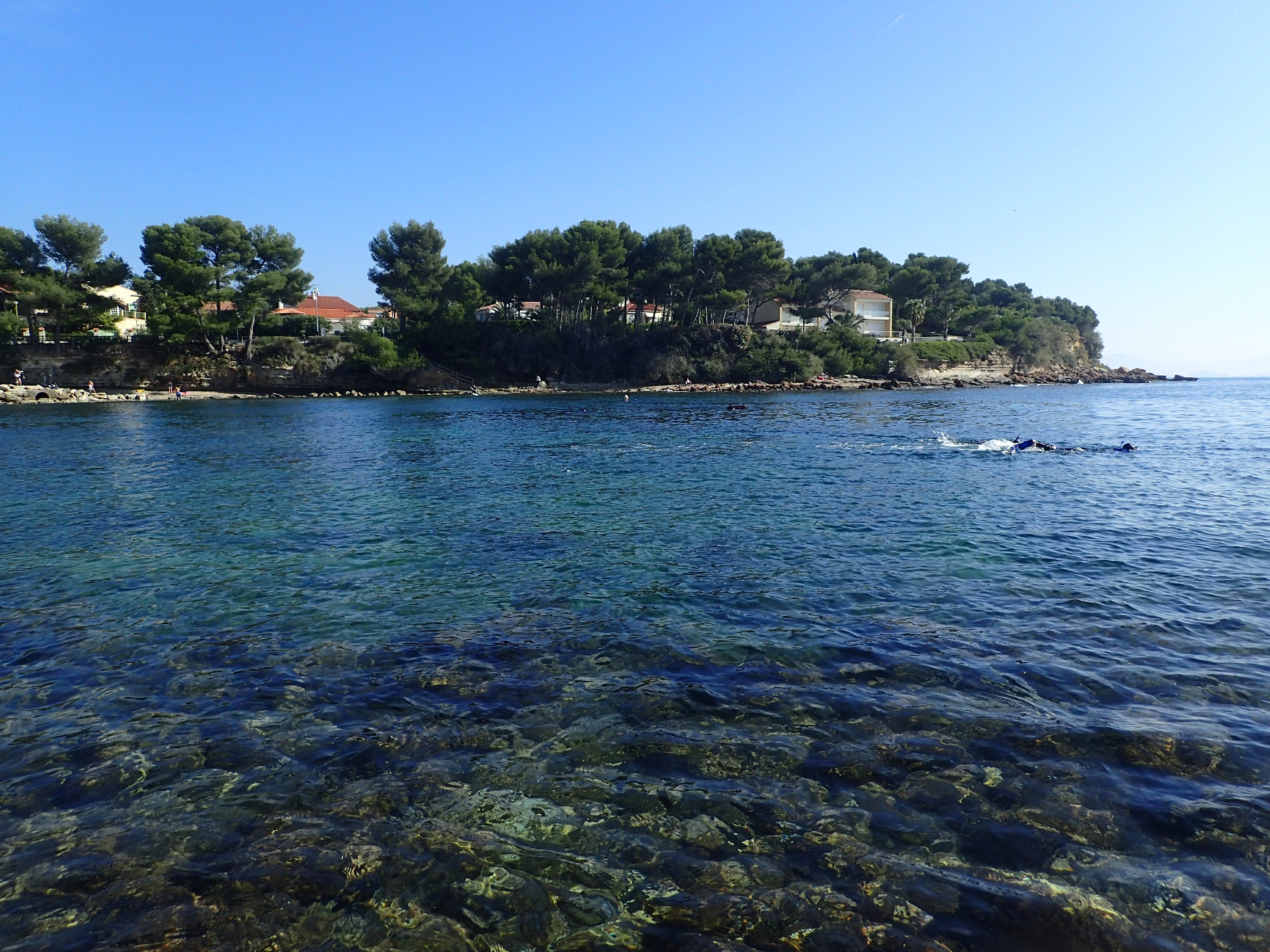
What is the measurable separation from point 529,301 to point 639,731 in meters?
98.2

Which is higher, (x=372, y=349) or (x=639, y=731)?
(x=372, y=349)

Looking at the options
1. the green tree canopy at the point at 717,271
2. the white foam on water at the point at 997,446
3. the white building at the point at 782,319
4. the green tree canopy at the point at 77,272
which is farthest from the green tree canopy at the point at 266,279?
the white foam on water at the point at 997,446

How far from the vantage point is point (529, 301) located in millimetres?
99438

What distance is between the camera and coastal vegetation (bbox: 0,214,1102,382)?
71.1m

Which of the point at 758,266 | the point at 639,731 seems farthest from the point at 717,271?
the point at 639,731

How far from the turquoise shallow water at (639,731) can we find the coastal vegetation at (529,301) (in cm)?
6869

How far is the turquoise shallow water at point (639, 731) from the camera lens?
439 cm

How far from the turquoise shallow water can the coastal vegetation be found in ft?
225

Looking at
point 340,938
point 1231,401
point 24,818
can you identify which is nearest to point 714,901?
point 340,938

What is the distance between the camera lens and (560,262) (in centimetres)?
8800

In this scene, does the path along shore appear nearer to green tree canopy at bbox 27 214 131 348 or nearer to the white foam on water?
green tree canopy at bbox 27 214 131 348

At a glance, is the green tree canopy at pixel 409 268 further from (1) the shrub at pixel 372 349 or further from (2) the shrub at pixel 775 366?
(2) the shrub at pixel 775 366

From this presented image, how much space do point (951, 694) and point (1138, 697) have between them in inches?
73.8

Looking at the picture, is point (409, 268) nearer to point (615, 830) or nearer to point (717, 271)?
point (717, 271)
